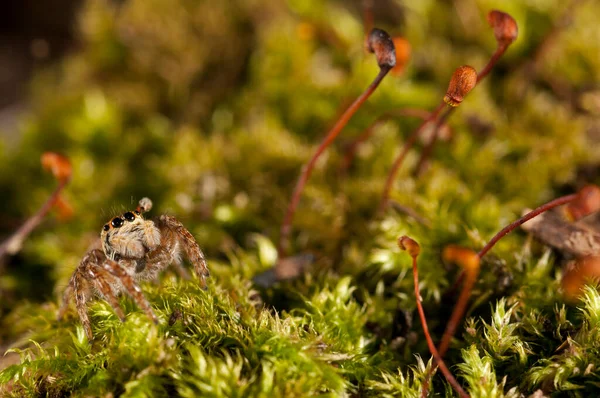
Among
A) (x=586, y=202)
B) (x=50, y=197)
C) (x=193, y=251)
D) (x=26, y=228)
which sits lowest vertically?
(x=26, y=228)

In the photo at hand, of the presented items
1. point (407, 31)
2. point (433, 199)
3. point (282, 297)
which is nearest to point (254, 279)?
point (282, 297)

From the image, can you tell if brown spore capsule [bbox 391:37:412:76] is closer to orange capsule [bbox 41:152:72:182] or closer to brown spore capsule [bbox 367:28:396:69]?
brown spore capsule [bbox 367:28:396:69]

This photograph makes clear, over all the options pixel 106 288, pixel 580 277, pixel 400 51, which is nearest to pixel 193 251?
pixel 106 288

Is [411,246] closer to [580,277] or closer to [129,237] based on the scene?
[580,277]

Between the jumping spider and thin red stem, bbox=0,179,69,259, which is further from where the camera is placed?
thin red stem, bbox=0,179,69,259

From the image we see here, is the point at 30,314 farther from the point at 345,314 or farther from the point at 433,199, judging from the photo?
the point at 433,199

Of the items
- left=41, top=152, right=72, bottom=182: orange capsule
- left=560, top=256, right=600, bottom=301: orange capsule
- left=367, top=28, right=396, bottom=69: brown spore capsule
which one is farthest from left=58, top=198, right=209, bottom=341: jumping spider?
left=560, top=256, right=600, bottom=301: orange capsule
